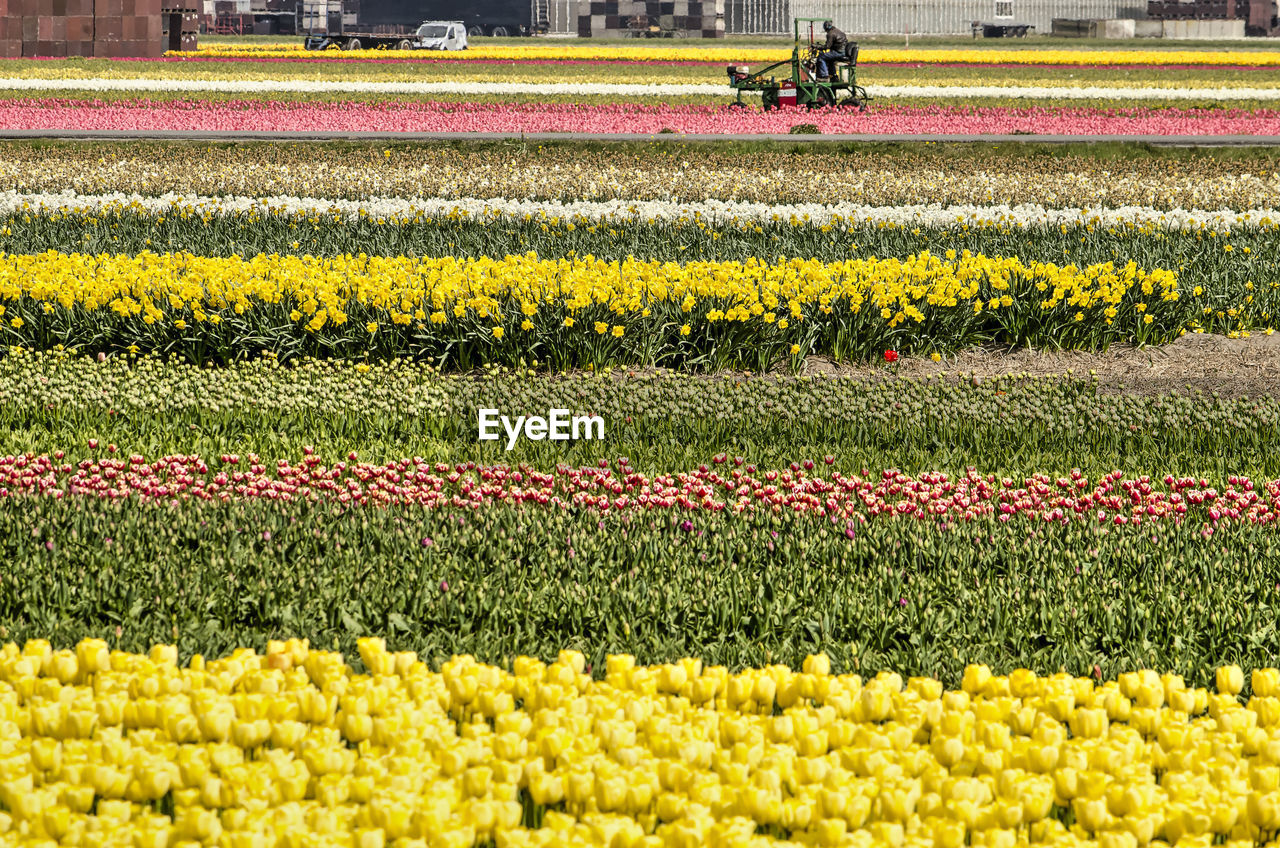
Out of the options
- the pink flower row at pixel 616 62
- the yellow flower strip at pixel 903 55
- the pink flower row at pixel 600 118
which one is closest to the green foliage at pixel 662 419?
the pink flower row at pixel 600 118

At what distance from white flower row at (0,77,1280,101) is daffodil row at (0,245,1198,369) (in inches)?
933

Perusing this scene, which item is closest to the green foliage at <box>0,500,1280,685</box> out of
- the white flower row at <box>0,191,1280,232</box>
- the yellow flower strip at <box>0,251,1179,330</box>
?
the yellow flower strip at <box>0,251,1179,330</box>

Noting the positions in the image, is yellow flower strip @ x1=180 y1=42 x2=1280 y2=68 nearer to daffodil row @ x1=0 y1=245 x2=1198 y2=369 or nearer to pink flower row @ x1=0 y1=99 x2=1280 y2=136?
pink flower row @ x1=0 y1=99 x2=1280 y2=136

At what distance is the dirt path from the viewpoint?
969 centimetres

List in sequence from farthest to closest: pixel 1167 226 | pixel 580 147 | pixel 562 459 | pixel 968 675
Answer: pixel 580 147 → pixel 1167 226 → pixel 562 459 → pixel 968 675

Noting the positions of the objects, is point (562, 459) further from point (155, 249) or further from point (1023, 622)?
point (155, 249)

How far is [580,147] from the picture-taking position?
21625mm

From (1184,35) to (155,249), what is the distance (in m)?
88.1

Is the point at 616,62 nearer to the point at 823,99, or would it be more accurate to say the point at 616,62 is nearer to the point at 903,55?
the point at 903,55

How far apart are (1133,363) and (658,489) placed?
4.85 meters

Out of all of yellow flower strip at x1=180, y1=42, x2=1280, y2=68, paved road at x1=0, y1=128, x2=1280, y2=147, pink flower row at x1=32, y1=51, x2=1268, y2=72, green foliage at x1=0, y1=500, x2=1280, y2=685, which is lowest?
green foliage at x1=0, y1=500, x2=1280, y2=685

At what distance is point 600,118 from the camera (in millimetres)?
27266

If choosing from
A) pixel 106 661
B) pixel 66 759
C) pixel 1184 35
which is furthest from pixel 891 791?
pixel 1184 35

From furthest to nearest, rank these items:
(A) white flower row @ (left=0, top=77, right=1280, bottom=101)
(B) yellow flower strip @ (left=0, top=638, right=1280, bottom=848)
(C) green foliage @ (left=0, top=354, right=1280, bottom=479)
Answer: (A) white flower row @ (left=0, top=77, right=1280, bottom=101)
(C) green foliage @ (left=0, top=354, right=1280, bottom=479)
(B) yellow flower strip @ (left=0, top=638, right=1280, bottom=848)
